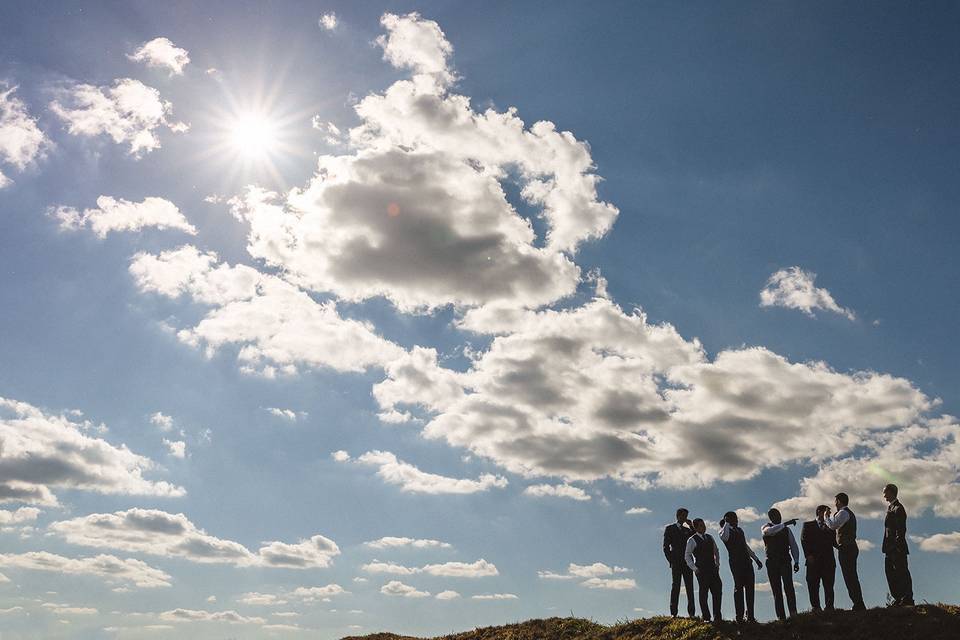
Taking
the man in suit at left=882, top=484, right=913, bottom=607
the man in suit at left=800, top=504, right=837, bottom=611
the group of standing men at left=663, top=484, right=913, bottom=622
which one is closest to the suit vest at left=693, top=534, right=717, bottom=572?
the group of standing men at left=663, top=484, right=913, bottom=622

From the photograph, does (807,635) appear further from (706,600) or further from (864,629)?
(706,600)

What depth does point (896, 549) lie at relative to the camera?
656 inches

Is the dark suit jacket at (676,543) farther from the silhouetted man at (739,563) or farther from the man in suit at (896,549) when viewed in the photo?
the man in suit at (896,549)

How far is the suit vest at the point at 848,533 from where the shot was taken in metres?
17.2

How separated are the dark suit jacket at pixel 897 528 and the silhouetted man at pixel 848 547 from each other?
70 cm

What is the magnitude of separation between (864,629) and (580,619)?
983 cm

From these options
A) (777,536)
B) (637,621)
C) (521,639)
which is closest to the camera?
(777,536)

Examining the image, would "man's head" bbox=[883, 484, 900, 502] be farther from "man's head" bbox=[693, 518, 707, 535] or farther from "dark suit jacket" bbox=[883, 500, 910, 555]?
"man's head" bbox=[693, 518, 707, 535]

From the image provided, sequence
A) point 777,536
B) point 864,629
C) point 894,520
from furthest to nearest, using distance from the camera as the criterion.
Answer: point 777,536 < point 894,520 < point 864,629

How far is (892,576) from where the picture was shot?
1689 cm

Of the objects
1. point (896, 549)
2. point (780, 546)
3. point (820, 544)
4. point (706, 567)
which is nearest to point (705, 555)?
point (706, 567)

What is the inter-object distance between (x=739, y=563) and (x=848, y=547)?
236 cm

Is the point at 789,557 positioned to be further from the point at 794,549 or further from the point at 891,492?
the point at 891,492

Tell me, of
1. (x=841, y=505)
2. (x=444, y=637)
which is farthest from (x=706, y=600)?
(x=444, y=637)
